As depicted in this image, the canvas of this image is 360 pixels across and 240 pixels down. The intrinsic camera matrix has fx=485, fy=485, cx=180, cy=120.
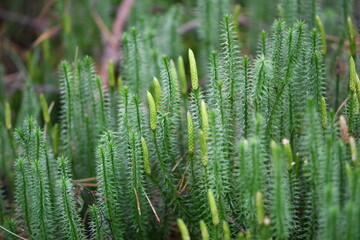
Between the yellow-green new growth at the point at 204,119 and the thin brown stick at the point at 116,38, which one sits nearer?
the yellow-green new growth at the point at 204,119

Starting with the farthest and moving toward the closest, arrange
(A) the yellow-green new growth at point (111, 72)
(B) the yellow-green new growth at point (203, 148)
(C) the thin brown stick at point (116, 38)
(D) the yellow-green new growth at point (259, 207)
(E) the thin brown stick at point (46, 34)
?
(E) the thin brown stick at point (46, 34), (C) the thin brown stick at point (116, 38), (A) the yellow-green new growth at point (111, 72), (B) the yellow-green new growth at point (203, 148), (D) the yellow-green new growth at point (259, 207)

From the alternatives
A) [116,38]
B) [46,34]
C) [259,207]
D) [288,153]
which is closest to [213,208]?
[259,207]

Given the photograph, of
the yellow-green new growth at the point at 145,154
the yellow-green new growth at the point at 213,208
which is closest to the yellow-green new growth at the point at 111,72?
the yellow-green new growth at the point at 145,154

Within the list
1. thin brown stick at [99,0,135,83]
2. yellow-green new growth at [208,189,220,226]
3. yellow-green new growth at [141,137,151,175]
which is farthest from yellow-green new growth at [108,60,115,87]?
yellow-green new growth at [208,189,220,226]

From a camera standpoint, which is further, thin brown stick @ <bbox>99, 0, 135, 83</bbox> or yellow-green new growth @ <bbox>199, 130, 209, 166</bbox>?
thin brown stick @ <bbox>99, 0, 135, 83</bbox>

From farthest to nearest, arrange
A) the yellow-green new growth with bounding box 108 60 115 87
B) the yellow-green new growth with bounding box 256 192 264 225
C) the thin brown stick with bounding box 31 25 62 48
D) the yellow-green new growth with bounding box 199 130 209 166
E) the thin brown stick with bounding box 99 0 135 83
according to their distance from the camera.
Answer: the thin brown stick with bounding box 31 25 62 48 < the thin brown stick with bounding box 99 0 135 83 < the yellow-green new growth with bounding box 108 60 115 87 < the yellow-green new growth with bounding box 199 130 209 166 < the yellow-green new growth with bounding box 256 192 264 225

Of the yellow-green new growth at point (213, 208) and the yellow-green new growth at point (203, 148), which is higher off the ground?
the yellow-green new growth at point (203, 148)

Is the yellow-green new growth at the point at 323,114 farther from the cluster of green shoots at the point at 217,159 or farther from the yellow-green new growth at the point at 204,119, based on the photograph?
the yellow-green new growth at the point at 204,119

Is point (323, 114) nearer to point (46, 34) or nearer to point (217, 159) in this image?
point (217, 159)

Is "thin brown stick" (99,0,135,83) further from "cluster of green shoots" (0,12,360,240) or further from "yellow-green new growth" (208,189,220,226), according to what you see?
"yellow-green new growth" (208,189,220,226)
